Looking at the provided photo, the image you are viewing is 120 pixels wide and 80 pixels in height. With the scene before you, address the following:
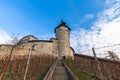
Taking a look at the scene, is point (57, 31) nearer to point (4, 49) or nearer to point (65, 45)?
point (65, 45)

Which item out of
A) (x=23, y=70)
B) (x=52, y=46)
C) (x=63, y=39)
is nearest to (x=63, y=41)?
(x=63, y=39)

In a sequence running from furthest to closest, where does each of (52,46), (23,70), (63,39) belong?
(63,39) → (52,46) → (23,70)

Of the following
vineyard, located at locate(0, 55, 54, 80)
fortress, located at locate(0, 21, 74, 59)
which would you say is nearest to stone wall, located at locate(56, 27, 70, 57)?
fortress, located at locate(0, 21, 74, 59)

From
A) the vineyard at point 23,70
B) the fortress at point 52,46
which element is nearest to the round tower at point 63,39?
the fortress at point 52,46

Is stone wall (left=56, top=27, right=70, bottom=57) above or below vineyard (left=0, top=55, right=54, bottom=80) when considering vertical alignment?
above

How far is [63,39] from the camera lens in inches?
1291

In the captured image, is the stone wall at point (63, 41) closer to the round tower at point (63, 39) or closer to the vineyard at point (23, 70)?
the round tower at point (63, 39)

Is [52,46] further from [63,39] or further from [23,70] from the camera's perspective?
[23,70]

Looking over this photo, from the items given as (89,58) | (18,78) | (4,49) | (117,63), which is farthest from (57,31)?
(18,78)

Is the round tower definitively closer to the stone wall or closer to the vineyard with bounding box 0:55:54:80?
the stone wall

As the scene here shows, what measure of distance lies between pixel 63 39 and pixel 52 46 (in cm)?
292

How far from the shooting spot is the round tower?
3135 cm

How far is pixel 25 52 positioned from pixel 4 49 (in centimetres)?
424

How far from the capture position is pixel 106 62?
32.7m
